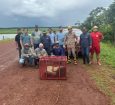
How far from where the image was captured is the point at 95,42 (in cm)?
1736

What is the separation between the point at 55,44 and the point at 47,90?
6433 mm

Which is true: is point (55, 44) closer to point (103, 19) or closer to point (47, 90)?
point (47, 90)

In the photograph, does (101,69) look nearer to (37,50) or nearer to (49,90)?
(37,50)

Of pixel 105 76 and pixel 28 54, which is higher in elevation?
pixel 28 54

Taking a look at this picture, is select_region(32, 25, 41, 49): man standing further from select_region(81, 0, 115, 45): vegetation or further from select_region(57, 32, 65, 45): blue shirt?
select_region(81, 0, 115, 45): vegetation

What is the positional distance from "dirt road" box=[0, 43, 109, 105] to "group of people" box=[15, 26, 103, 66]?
1.78 metres

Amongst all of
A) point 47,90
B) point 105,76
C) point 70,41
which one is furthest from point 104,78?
point 70,41

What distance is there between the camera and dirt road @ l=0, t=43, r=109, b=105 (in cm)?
1004

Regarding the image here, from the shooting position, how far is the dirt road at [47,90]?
32.9 feet

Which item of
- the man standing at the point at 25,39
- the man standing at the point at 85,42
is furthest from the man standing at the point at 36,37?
the man standing at the point at 85,42

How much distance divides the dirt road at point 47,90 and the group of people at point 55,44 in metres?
1.78

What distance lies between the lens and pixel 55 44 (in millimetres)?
17688

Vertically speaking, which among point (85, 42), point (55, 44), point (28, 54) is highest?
point (85, 42)

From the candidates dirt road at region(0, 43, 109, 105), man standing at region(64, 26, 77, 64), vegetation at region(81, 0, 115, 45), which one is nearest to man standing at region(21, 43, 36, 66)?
dirt road at region(0, 43, 109, 105)
